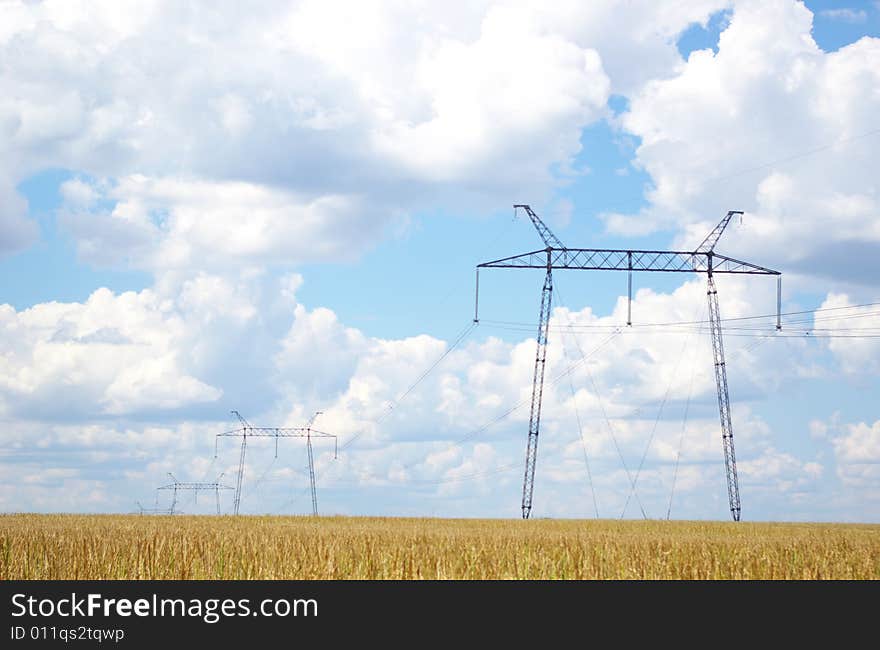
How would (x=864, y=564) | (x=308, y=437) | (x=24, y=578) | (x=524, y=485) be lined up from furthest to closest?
(x=308, y=437), (x=524, y=485), (x=864, y=564), (x=24, y=578)

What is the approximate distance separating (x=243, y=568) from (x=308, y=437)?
7082 cm

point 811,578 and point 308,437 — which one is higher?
point 308,437

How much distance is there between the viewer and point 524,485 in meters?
66.6

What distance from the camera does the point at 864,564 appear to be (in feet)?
85.0
